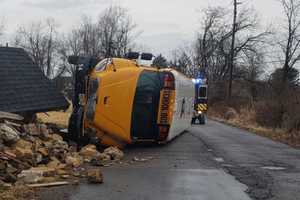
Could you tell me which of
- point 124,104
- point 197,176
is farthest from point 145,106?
point 197,176

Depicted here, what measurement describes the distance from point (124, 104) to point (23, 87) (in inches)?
115

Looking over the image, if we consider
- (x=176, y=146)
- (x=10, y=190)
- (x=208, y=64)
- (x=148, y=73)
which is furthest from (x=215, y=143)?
(x=208, y=64)

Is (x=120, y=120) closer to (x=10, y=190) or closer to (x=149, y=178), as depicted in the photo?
(x=149, y=178)

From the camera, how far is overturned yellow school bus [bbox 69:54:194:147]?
17219 mm

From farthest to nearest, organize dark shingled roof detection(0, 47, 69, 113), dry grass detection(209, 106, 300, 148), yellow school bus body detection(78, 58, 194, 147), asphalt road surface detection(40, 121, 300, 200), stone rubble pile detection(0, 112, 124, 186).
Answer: dry grass detection(209, 106, 300, 148)
yellow school bus body detection(78, 58, 194, 147)
dark shingled roof detection(0, 47, 69, 113)
stone rubble pile detection(0, 112, 124, 186)
asphalt road surface detection(40, 121, 300, 200)

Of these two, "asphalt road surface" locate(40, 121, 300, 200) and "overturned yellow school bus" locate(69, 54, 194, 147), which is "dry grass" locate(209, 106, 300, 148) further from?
"overturned yellow school bus" locate(69, 54, 194, 147)

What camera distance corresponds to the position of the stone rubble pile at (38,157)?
10.8 m

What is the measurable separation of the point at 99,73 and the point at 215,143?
18.7ft

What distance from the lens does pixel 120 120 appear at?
17.3 meters

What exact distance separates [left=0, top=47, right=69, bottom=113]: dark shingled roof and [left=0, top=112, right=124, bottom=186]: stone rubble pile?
144 centimetres

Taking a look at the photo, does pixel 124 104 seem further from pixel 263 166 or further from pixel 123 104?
pixel 263 166

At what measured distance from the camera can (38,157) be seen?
1269 centimetres

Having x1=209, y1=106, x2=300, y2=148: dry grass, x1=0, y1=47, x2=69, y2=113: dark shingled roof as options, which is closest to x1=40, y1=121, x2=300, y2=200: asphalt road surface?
x1=0, y1=47, x2=69, y2=113: dark shingled roof

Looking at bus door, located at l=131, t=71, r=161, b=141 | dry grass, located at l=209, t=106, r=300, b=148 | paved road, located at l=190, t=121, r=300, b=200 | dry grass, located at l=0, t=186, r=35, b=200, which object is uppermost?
bus door, located at l=131, t=71, r=161, b=141
